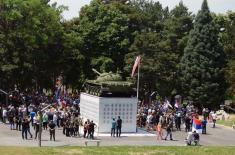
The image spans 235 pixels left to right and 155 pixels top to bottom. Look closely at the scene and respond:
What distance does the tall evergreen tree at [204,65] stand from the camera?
71625mm

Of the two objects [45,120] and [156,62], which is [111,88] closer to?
[45,120]

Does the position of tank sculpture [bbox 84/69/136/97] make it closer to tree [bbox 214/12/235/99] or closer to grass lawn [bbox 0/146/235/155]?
grass lawn [bbox 0/146/235/155]

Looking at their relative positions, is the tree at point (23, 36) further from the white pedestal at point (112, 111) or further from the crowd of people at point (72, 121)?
the white pedestal at point (112, 111)

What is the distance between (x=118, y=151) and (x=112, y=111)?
12993mm

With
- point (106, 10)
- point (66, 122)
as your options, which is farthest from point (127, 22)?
point (66, 122)

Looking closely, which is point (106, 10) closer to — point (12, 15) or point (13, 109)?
point (12, 15)

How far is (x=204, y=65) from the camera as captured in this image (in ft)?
238

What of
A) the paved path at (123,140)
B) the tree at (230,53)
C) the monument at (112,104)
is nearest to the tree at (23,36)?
the monument at (112,104)

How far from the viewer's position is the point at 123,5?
84875 millimetres

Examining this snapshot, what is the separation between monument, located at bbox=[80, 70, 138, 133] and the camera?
157 ft

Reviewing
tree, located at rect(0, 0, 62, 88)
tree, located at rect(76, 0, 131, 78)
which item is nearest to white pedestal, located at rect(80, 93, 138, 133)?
tree, located at rect(0, 0, 62, 88)

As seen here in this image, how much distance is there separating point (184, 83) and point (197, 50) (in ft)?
14.9

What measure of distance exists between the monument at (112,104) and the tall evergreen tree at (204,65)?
79.7ft

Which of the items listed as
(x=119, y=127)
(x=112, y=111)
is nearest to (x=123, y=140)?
(x=119, y=127)
